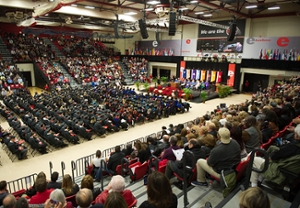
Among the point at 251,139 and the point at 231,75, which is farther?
the point at 231,75

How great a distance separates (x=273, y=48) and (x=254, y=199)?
68.2 feet

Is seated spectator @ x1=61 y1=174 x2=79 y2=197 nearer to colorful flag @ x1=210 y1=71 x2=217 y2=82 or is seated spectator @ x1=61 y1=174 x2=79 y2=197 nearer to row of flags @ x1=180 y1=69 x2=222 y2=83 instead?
row of flags @ x1=180 y1=69 x2=222 y2=83

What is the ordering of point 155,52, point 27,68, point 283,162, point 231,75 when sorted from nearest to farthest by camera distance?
point 283,162
point 231,75
point 27,68
point 155,52

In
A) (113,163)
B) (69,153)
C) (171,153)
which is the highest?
(171,153)

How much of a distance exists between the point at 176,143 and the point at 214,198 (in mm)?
1514

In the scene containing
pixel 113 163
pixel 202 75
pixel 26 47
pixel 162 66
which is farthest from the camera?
pixel 162 66

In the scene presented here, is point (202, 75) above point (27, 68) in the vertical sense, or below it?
below

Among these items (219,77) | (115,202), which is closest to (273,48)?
(219,77)

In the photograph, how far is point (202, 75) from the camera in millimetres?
23828

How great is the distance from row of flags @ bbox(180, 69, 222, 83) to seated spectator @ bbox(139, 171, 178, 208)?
71.3 ft

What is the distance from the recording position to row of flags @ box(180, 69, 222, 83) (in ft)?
Result: 74.7

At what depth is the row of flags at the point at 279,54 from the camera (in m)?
17.9

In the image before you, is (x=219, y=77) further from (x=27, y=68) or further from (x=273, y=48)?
(x=27, y=68)

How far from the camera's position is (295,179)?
3.04m
